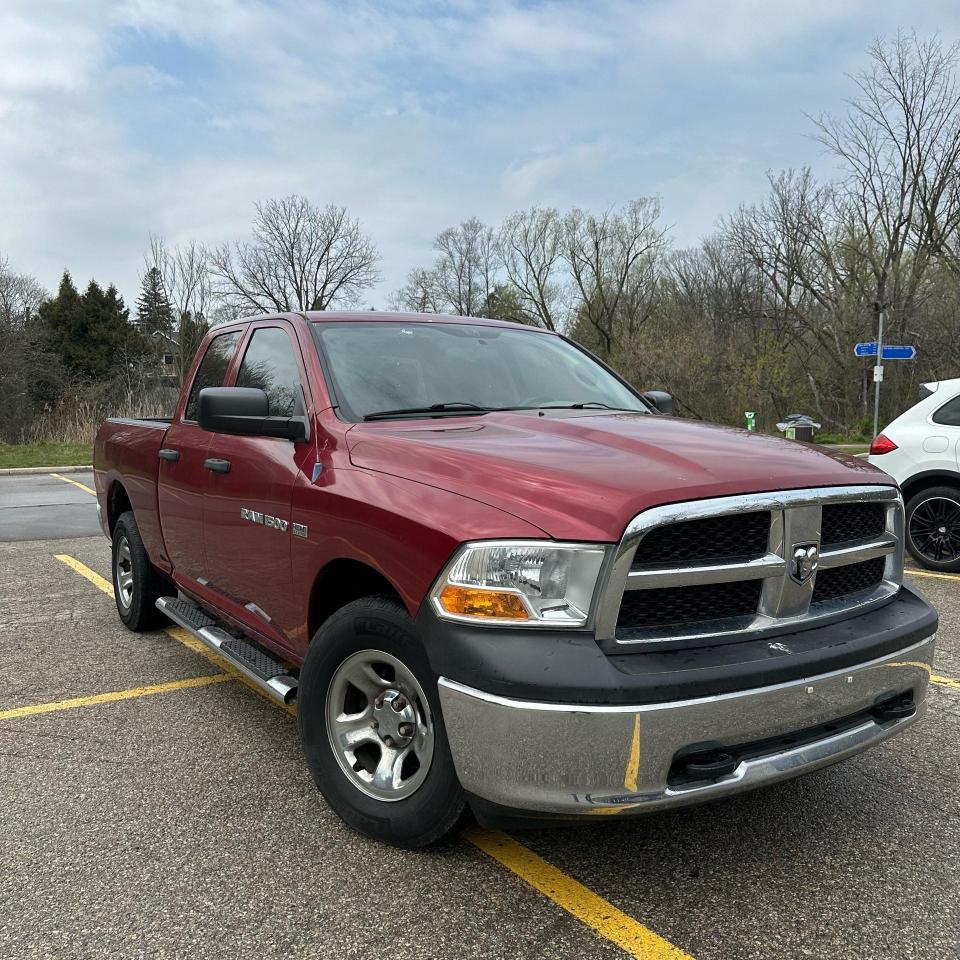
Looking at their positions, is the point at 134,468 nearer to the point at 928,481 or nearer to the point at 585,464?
the point at 585,464

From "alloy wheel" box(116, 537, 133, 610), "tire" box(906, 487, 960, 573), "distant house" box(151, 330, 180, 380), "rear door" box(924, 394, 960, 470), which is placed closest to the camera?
"alloy wheel" box(116, 537, 133, 610)

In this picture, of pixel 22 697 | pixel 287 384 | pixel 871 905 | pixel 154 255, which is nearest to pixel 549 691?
pixel 871 905

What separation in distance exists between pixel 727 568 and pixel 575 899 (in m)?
1.10

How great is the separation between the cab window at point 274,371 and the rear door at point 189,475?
273 mm

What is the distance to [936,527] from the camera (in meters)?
Answer: 7.36

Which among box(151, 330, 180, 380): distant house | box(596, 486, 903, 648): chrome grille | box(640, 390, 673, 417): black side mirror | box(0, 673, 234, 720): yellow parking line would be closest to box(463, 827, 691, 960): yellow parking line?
box(596, 486, 903, 648): chrome grille

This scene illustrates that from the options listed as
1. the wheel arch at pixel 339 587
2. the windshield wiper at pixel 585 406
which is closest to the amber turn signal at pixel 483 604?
the wheel arch at pixel 339 587

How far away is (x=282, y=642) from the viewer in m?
3.41

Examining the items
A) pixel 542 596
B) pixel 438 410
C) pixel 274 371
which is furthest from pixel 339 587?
pixel 274 371

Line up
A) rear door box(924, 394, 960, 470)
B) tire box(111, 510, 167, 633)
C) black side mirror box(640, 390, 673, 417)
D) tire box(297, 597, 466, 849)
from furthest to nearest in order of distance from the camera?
rear door box(924, 394, 960, 470) < tire box(111, 510, 167, 633) < black side mirror box(640, 390, 673, 417) < tire box(297, 597, 466, 849)

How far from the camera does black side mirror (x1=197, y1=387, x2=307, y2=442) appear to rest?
327cm

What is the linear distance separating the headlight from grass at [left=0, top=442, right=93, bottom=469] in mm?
18798

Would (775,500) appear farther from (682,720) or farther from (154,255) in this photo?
(154,255)

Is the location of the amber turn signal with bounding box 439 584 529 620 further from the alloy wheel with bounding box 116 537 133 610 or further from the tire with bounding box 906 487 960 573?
the tire with bounding box 906 487 960 573
